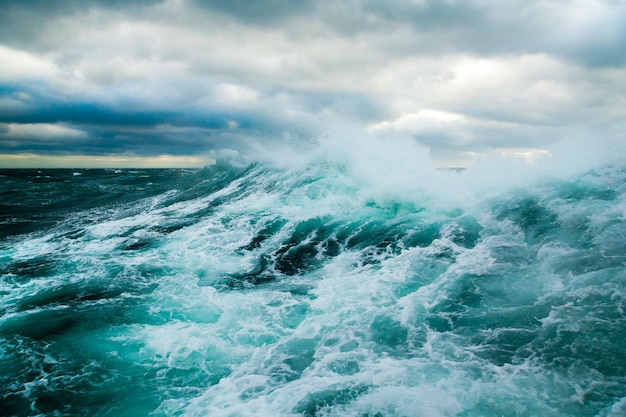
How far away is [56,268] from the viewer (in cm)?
1073

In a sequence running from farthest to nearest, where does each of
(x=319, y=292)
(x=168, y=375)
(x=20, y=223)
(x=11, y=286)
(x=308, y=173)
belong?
(x=308, y=173), (x=20, y=223), (x=11, y=286), (x=319, y=292), (x=168, y=375)

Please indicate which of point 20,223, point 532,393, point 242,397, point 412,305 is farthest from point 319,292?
point 20,223

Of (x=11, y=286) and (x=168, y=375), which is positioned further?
(x=11, y=286)

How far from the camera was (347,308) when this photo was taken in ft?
25.2

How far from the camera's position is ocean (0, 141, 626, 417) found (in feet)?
16.5

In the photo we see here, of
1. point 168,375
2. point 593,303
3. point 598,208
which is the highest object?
point 598,208

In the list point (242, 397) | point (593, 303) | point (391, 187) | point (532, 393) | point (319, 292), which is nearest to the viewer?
point (532, 393)

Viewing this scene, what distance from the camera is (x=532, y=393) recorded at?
185 inches

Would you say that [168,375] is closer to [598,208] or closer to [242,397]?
[242,397]

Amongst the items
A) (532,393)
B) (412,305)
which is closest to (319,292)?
(412,305)

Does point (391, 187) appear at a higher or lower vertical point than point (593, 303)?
higher

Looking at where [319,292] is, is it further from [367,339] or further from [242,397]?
[242,397]

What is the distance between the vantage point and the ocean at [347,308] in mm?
5043

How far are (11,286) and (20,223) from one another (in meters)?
11.6
